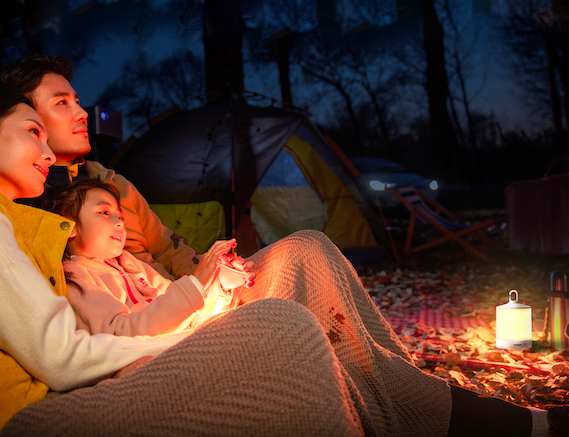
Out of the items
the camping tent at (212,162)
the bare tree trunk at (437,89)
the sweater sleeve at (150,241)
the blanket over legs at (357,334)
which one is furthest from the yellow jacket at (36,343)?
the bare tree trunk at (437,89)

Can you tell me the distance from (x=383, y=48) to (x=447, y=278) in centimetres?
1059

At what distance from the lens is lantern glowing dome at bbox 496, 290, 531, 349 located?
2.58 meters

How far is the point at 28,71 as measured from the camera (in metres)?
1.51

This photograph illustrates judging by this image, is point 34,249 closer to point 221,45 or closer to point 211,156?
point 211,156

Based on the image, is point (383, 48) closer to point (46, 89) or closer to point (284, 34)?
point (284, 34)

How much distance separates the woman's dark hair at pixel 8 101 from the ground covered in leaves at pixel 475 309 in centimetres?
206

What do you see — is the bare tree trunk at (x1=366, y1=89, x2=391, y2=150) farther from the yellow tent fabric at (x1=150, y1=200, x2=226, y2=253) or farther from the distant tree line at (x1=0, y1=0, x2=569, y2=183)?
the yellow tent fabric at (x1=150, y1=200, x2=226, y2=253)

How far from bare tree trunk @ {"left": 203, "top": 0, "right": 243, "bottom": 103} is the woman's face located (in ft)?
18.3

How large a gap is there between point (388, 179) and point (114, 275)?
10.9 m

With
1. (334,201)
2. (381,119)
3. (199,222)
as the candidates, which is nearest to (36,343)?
(199,222)

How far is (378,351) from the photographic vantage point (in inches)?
49.4

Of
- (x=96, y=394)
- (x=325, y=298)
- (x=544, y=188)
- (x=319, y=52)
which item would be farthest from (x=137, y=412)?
(x=319, y=52)

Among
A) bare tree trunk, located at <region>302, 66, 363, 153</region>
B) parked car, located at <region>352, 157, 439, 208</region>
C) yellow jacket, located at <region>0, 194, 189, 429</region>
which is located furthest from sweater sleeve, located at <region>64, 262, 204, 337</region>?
bare tree trunk, located at <region>302, 66, 363, 153</region>

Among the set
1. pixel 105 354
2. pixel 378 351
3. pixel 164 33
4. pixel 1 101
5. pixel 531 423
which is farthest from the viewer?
pixel 164 33
